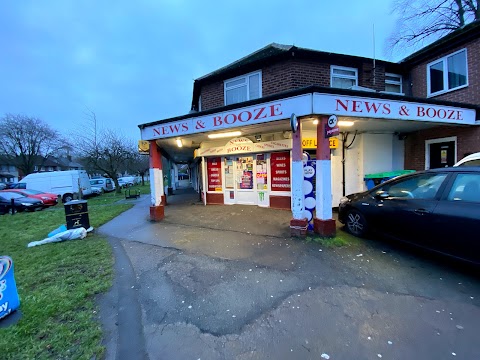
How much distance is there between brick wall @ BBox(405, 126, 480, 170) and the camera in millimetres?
7070

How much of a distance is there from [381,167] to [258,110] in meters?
5.97

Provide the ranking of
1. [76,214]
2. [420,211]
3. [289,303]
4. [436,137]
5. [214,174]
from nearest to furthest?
[289,303], [420,211], [76,214], [436,137], [214,174]

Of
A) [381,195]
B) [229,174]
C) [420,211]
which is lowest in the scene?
[420,211]

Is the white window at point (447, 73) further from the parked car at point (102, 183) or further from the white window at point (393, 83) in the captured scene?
the parked car at point (102, 183)

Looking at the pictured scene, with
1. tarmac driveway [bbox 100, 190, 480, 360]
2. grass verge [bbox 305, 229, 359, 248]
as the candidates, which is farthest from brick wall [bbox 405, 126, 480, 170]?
grass verge [bbox 305, 229, 359, 248]

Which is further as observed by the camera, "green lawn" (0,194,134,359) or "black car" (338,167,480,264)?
"black car" (338,167,480,264)

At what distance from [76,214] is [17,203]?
33.8 ft

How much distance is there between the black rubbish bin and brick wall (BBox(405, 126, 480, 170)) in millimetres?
11949

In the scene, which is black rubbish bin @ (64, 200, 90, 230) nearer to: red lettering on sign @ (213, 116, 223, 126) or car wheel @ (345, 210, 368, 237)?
red lettering on sign @ (213, 116, 223, 126)

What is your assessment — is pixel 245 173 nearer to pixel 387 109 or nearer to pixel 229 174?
pixel 229 174

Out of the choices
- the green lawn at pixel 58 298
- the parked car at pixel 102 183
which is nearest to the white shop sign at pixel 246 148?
the green lawn at pixel 58 298

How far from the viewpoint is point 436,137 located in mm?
7926

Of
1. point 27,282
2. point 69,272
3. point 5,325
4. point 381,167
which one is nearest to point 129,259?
point 69,272

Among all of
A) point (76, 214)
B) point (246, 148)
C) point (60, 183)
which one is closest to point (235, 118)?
point (246, 148)
